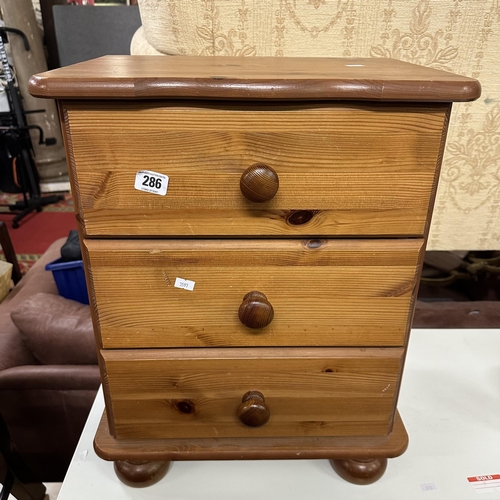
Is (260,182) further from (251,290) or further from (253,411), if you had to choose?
(253,411)

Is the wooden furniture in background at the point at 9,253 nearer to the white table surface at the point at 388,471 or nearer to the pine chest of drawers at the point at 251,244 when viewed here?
the white table surface at the point at 388,471

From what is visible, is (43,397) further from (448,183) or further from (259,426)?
(448,183)

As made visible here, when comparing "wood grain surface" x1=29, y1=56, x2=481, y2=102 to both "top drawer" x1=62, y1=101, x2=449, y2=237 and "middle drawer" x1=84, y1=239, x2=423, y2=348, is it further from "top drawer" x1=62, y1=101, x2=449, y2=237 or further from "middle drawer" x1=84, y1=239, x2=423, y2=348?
"middle drawer" x1=84, y1=239, x2=423, y2=348

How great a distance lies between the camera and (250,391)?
1.95ft

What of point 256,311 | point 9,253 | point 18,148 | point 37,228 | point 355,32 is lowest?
point 37,228

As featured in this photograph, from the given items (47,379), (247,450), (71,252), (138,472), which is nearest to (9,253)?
(71,252)

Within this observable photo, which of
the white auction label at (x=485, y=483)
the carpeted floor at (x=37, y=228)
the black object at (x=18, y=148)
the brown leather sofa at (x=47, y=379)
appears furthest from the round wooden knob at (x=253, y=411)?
the black object at (x=18, y=148)

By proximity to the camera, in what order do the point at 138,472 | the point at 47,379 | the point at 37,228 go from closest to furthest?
the point at 138,472
the point at 47,379
the point at 37,228

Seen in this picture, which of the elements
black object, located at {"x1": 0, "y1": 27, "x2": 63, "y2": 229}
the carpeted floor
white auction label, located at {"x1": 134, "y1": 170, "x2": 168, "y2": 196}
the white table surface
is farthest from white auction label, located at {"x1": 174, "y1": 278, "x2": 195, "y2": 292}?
black object, located at {"x1": 0, "y1": 27, "x2": 63, "y2": 229}

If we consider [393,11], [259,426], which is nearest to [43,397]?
[259,426]

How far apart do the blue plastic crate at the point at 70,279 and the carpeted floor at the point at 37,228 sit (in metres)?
1.02

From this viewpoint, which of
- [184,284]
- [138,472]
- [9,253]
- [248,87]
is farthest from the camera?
[9,253]

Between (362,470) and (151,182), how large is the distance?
1.68 feet

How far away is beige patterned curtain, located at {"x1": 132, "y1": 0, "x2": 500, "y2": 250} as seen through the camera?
77 centimetres
